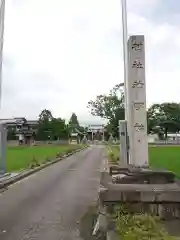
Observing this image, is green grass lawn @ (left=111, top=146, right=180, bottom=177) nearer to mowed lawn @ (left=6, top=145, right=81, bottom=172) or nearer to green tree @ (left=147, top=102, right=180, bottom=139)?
mowed lawn @ (left=6, top=145, right=81, bottom=172)

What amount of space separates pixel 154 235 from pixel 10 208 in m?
6.14

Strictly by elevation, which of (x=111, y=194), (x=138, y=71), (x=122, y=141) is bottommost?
(x=111, y=194)

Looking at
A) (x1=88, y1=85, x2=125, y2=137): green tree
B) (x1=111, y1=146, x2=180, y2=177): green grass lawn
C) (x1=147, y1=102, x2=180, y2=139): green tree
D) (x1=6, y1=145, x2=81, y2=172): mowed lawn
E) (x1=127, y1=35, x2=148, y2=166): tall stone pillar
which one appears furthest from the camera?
(x1=147, y1=102, x2=180, y2=139): green tree

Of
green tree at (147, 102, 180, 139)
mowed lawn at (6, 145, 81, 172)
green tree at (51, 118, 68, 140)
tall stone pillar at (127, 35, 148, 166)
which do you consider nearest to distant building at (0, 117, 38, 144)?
green tree at (51, 118, 68, 140)

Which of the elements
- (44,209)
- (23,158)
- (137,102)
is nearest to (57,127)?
(23,158)

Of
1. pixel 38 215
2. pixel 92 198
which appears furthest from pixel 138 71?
pixel 38 215

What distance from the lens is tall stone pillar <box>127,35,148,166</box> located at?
38.7 feet

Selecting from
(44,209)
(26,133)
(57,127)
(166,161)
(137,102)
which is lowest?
(44,209)

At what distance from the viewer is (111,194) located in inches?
280

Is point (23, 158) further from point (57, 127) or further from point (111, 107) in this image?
point (57, 127)

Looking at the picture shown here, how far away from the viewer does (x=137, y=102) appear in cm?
1178

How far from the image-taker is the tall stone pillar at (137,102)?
464 inches

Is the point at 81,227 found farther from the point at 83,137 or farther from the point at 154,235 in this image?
the point at 83,137

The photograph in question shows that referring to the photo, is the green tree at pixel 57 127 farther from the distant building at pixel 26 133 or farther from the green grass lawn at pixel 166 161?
the green grass lawn at pixel 166 161
